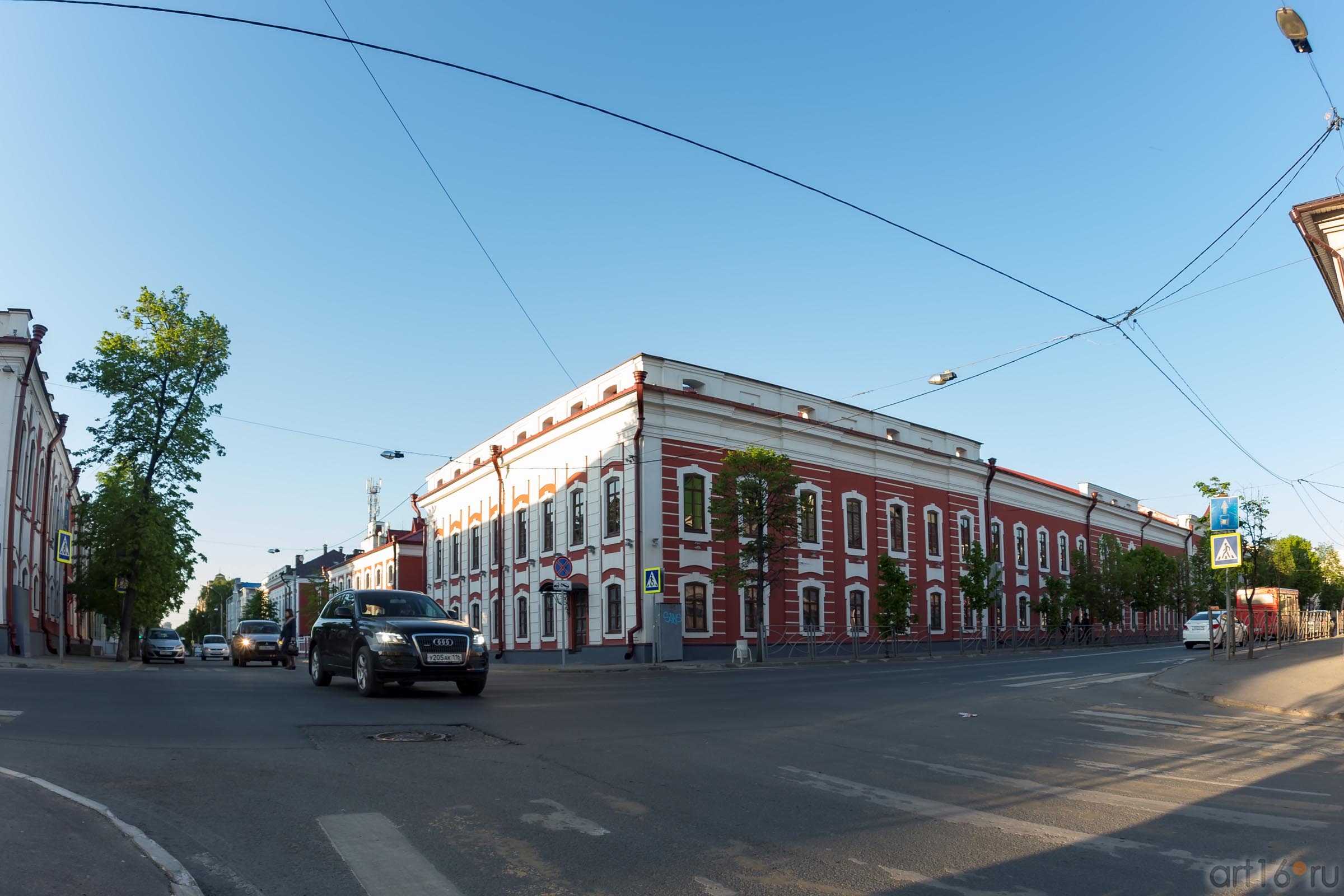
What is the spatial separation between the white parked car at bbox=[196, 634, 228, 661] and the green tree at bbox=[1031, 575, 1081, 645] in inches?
1878

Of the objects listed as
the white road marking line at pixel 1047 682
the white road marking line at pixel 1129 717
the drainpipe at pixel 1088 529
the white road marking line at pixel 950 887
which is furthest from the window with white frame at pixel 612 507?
the drainpipe at pixel 1088 529

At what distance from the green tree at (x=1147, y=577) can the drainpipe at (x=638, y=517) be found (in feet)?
117

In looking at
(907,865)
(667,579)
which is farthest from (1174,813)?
(667,579)

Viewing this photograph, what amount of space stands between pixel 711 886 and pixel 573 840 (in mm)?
1278

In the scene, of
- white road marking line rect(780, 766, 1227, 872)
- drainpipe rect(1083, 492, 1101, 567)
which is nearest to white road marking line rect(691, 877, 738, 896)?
white road marking line rect(780, 766, 1227, 872)

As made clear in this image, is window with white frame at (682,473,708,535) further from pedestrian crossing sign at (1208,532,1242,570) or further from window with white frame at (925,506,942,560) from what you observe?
pedestrian crossing sign at (1208,532,1242,570)

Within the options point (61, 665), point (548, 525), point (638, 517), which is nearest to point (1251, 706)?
point (638, 517)

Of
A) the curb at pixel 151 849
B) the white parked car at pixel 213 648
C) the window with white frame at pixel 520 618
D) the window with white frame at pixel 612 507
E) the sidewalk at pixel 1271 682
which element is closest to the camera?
the curb at pixel 151 849

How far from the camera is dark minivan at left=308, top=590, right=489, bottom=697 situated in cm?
1531

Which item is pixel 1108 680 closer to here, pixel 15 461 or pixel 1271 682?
pixel 1271 682

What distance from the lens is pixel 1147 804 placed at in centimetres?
765

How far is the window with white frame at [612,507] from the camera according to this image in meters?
37.3

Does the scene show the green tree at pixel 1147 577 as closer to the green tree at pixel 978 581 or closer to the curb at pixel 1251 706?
the green tree at pixel 978 581

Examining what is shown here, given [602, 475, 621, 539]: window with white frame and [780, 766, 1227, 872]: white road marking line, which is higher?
[602, 475, 621, 539]: window with white frame
